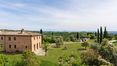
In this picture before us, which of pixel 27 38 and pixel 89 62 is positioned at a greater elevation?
pixel 27 38

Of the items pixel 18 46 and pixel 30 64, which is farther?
pixel 18 46

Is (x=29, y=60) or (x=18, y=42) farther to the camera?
(x=18, y=42)

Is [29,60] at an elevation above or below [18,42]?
below

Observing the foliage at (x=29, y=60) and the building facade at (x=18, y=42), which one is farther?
the building facade at (x=18, y=42)

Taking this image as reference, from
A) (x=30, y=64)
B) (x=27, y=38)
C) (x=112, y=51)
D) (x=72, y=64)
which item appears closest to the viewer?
(x=30, y=64)

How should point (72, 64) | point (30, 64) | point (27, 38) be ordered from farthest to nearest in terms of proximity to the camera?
point (27, 38), point (72, 64), point (30, 64)

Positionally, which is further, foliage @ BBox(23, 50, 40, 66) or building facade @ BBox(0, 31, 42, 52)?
building facade @ BBox(0, 31, 42, 52)

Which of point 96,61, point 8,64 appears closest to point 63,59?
point 96,61

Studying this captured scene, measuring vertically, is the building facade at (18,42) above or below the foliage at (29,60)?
above

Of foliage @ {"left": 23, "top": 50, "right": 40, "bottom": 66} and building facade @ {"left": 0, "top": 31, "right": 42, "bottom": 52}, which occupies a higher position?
building facade @ {"left": 0, "top": 31, "right": 42, "bottom": 52}

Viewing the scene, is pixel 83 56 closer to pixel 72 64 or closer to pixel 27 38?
pixel 72 64
